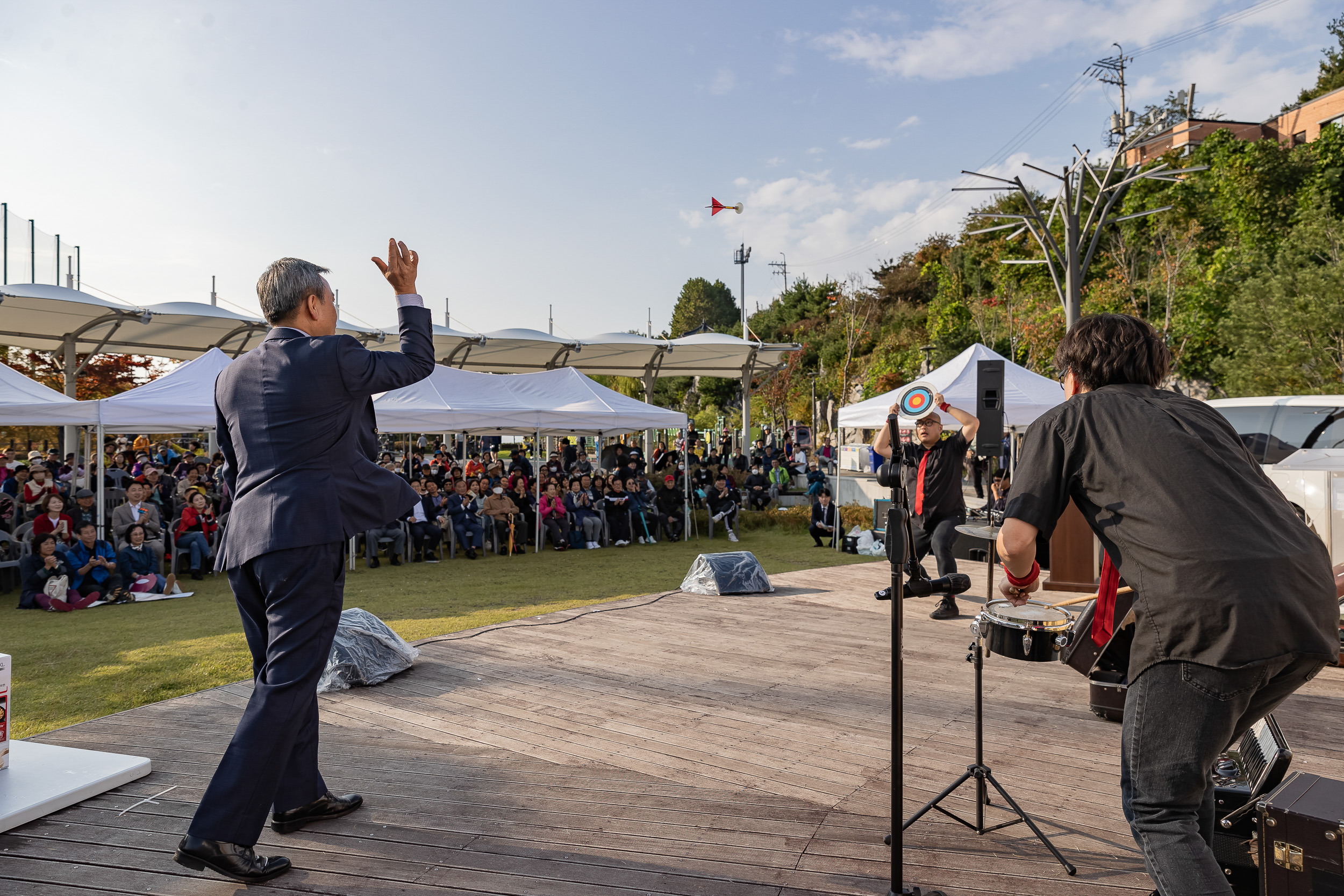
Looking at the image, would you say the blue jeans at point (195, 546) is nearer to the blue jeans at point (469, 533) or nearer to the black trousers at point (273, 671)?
the blue jeans at point (469, 533)

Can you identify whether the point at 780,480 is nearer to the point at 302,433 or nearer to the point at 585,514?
the point at 585,514

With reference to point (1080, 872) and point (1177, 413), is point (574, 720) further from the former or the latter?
point (1177, 413)

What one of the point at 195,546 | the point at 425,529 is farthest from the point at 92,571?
the point at 425,529

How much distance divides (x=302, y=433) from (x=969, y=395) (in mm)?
9528

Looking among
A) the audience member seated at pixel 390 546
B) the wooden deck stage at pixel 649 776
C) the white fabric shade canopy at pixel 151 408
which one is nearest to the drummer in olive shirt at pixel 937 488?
the wooden deck stage at pixel 649 776

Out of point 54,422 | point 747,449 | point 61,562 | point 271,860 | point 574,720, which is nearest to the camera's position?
point 271,860

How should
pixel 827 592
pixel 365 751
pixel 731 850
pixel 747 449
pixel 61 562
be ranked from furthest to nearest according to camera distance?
pixel 747 449
pixel 61 562
pixel 827 592
pixel 365 751
pixel 731 850

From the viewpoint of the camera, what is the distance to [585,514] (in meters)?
12.9

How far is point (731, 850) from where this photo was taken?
262 centimetres

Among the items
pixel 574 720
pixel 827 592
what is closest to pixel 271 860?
pixel 574 720

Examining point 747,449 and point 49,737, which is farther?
point 747,449

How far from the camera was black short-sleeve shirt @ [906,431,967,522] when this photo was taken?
686 centimetres

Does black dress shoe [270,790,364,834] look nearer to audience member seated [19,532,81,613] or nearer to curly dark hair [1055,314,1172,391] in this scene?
curly dark hair [1055,314,1172,391]

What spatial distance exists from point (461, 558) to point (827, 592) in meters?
6.00
